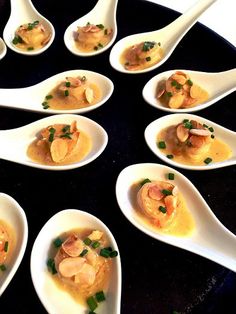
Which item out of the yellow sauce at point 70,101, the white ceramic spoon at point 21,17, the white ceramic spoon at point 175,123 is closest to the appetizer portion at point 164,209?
the white ceramic spoon at point 175,123

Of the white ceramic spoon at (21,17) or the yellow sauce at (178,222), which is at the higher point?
the white ceramic spoon at (21,17)

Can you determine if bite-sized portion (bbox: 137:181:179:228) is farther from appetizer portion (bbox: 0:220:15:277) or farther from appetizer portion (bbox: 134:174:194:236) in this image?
appetizer portion (bbox: 0:220:15:277)

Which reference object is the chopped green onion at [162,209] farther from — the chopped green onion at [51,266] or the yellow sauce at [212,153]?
the chopped green onion at [51,266]

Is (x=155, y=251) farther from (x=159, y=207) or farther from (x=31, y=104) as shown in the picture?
(x=31, y=104)

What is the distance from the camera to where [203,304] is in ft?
4.66

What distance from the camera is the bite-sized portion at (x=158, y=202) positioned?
5.14ft

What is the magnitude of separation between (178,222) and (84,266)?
448 millimetres

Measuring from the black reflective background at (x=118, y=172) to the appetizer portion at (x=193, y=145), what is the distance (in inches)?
2.9

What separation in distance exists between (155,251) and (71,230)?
0.36 meters

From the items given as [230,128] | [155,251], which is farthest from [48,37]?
[155,251]

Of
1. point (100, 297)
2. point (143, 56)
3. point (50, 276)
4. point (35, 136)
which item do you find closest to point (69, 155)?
point (35, 136)

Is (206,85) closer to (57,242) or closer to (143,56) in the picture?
(143,56)

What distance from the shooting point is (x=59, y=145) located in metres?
1.78

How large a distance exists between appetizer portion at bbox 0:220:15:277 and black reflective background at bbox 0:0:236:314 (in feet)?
0.22
